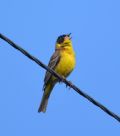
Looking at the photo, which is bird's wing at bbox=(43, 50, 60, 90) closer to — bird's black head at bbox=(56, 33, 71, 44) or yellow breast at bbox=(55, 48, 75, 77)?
yellow breast at bbox=(55, 48, 75, 77)

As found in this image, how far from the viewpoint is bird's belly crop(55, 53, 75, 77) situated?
36.0 ft

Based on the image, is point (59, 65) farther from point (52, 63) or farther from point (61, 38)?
point (61, 38)

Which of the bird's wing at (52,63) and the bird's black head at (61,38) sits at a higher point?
the bird's black head at (61,38)

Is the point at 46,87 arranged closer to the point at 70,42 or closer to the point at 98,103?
the point at 70,42

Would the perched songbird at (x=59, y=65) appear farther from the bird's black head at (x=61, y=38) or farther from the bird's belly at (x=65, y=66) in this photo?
the bird's black head at (x=61, y=38)

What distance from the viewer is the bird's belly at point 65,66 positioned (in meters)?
11.0

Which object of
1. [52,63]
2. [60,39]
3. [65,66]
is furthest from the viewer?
[60,39]

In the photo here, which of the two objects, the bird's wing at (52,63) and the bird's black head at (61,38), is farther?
the bird's black head at (61,38)

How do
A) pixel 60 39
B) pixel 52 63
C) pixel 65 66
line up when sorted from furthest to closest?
pixel 60 39 < pixel 52 63 < pixel 65 66

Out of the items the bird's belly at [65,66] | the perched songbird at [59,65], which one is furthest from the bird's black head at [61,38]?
the bird's belly at [65,66]

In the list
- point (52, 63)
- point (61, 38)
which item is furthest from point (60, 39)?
point (52, 63)

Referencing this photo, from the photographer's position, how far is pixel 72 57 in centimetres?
1118

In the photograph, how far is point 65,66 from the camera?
11.0m

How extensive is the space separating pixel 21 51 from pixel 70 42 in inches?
231
